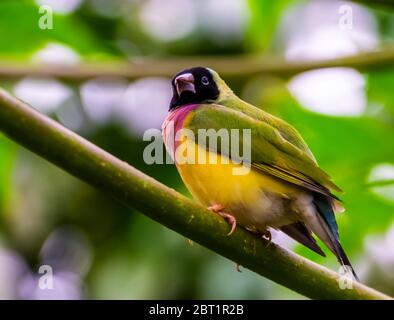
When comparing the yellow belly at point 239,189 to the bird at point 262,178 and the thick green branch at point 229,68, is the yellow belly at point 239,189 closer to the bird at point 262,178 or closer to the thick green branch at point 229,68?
the bird at point 262,178

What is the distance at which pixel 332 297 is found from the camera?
281cm

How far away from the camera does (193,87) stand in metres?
4.38

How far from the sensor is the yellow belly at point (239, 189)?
390 cm

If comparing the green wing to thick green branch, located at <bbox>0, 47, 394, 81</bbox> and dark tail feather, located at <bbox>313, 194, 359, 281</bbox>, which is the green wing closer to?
dark tail feather, located at <bbox>313, 194, 359, 281</bbox>

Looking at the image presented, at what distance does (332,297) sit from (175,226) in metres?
0.70

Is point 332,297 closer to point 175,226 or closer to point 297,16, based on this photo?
point 175,226

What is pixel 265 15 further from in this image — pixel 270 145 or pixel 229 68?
pixel 270 145

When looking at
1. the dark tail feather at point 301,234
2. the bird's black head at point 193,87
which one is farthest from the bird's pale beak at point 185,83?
the dark tail feather at point 301,234

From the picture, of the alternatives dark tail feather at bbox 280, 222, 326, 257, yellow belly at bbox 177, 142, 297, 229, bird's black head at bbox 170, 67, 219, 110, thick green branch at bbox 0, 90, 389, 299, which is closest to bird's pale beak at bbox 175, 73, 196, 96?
bird's black head at bbox 170, 67, 219, 110

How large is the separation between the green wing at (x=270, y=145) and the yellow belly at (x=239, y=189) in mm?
64

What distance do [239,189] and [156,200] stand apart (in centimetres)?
155

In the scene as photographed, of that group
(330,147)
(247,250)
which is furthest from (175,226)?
(330,147)

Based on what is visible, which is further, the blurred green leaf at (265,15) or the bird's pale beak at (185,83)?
the blurred green leaf at (265,15)

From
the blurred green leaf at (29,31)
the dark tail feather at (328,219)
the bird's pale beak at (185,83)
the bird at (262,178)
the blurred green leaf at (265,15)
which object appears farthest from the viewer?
the blurred green leaf at (265,15)
